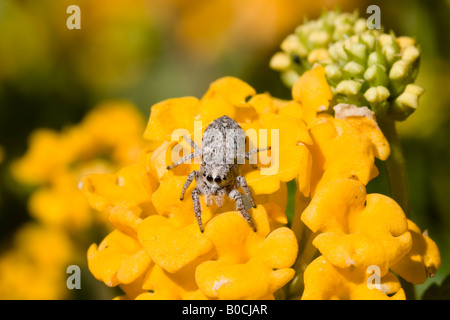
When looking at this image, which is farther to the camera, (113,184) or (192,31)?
(192,31)

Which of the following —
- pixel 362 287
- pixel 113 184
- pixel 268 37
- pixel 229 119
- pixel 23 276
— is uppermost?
pixel 268 37

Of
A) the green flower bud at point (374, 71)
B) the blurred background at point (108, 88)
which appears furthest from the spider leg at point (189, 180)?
the blurred background at point (108, 88)

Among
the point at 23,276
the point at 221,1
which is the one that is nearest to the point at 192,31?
the point at 221,1

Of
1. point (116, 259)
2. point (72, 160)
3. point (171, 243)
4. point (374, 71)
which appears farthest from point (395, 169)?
point (72, 160)

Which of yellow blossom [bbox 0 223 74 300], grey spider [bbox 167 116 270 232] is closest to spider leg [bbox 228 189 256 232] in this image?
grey spider [bbox 167 116 270 232]

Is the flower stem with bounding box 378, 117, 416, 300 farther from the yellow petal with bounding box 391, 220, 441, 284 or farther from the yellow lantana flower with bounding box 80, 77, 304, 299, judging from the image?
the yellow lantana flower with bounding box 80, 77, 304, 299

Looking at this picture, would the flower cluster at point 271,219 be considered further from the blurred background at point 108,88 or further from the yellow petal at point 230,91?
the blurred background at point 108,88
